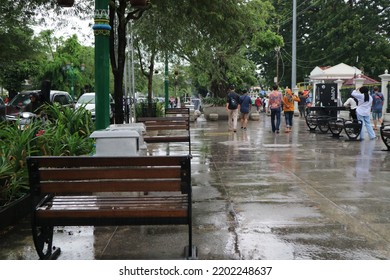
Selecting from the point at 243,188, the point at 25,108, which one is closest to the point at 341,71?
the point at 25,108

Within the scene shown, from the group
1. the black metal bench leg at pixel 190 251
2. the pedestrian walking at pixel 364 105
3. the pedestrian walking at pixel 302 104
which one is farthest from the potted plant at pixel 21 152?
the pedestrian walking at pixel 302 104

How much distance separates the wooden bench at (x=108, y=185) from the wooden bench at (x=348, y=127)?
431 inches

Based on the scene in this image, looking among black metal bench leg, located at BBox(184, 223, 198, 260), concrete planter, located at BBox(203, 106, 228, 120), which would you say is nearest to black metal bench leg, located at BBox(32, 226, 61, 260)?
black metal bench leg, located at BBox(184, 223, 198, 260)

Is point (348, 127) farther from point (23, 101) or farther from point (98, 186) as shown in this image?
point (23, 101)

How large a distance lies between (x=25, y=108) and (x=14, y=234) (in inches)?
543

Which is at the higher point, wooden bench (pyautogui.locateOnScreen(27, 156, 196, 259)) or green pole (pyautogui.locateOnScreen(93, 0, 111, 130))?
green pole (pyautogui.locateOnScreen(93, 0, 111, 130))

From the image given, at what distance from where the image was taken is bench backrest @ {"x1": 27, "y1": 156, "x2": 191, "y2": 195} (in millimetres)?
4109

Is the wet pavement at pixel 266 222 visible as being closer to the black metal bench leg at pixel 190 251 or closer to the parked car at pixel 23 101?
the black metal bench leg at pixel 190 251

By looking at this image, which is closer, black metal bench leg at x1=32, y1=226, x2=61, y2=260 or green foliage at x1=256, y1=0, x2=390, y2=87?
black metal bench leg at x1=32, y1=226, x2=61, y2=260

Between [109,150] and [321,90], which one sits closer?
[109,150]

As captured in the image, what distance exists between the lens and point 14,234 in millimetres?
5172

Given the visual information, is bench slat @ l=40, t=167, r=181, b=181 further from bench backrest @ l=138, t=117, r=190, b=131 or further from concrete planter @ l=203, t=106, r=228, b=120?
concrete planter @ l=203, t=106, r=228, b=120

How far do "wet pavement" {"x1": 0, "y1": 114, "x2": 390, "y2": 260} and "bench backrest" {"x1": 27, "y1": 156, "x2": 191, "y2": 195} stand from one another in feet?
2.35
